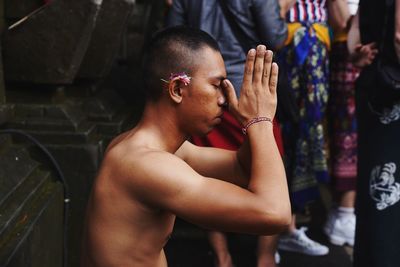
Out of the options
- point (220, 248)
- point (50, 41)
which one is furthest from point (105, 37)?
point (220, 248)

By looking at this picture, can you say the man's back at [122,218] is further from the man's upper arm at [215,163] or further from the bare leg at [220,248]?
the bare leg at [220,248]

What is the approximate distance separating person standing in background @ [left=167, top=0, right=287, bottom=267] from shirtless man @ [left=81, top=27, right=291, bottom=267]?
1.25m

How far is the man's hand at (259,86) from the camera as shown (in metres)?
1.89

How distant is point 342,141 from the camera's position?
4.13 m

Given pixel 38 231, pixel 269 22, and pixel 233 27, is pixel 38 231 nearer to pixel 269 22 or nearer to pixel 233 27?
pixel 233 27

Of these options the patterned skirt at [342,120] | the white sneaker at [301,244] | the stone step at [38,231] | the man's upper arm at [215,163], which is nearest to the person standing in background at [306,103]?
the white sneaker at [301,244]

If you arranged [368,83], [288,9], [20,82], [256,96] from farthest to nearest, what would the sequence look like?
1. [288,9]
2. [20,82]
3. [368,83]
4. [256,96]

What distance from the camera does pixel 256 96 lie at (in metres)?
1.91

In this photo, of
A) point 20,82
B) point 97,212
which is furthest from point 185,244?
point 97,212

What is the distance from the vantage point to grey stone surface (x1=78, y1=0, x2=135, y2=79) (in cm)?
347

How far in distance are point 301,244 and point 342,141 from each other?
0.77m

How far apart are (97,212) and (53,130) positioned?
1.44 metres

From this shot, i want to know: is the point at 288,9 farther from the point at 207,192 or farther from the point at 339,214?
the point at 207,192

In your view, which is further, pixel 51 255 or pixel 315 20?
pixel 315 20
